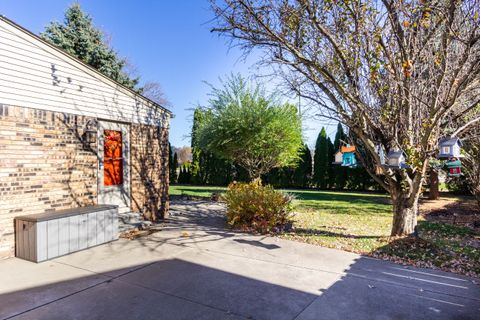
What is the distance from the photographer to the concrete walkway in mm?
3113

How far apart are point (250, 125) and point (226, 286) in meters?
7.30

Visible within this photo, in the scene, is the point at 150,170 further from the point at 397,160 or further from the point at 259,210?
the point at 397,160

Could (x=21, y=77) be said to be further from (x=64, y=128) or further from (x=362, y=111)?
(x=362, y=111)

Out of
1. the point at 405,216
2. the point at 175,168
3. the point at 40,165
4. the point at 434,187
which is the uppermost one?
the point at 175,168

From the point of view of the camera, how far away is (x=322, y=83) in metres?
6.08

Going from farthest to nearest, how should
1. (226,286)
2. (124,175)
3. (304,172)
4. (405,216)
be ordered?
(304,172) < (124,175) < (405,216) < (226,286)

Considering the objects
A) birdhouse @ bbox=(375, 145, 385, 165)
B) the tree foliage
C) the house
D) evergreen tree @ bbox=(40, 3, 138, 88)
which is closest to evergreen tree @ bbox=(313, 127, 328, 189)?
the tree foliage

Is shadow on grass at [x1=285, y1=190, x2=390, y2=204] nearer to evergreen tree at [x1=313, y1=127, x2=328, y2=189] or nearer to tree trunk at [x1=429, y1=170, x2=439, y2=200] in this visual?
tree trunk at [x1=429, y1=170, x2=439, y2=200]

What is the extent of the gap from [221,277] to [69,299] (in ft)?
5.94

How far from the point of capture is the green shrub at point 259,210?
6.90m

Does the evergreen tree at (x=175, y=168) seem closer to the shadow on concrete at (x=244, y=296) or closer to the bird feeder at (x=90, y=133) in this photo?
the bird feeder at (x=90, y=133)

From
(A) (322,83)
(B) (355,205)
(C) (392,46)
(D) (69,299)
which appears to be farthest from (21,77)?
(B) (355,205)

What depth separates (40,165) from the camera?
5422 mm

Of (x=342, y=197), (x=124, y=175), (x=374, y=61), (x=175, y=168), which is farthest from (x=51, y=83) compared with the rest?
(x=175, y=168)
